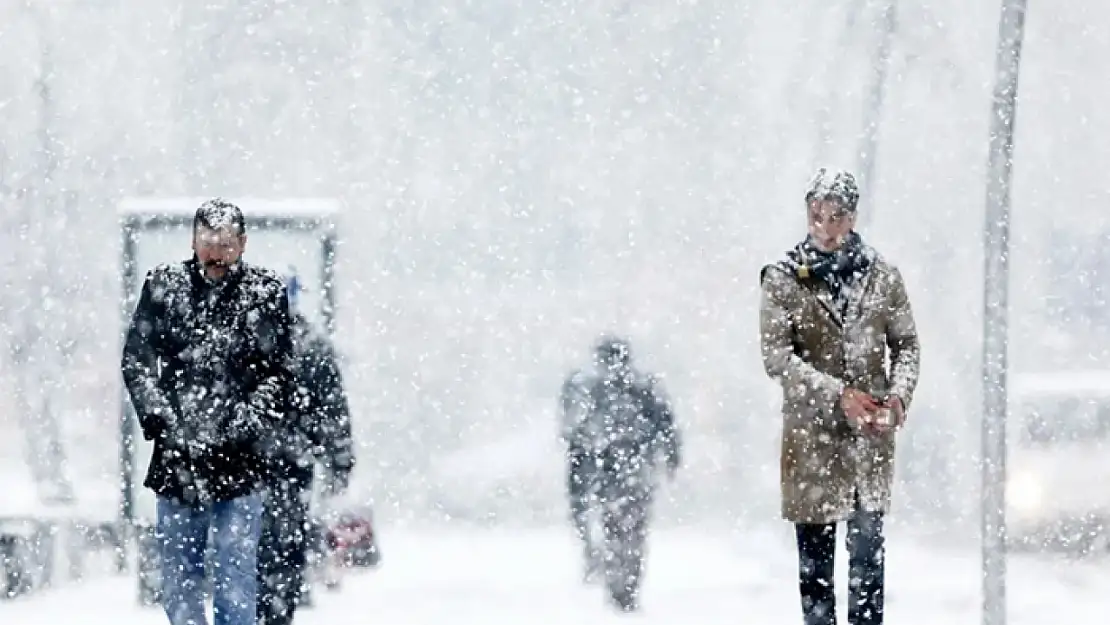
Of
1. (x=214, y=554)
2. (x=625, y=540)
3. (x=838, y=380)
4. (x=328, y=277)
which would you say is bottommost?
(x=214, y=554)

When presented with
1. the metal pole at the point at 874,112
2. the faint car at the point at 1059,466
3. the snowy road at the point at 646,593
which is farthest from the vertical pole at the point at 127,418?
the metal pole at the point at 874,112

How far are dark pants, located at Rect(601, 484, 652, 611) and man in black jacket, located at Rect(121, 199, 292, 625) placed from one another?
181 inches

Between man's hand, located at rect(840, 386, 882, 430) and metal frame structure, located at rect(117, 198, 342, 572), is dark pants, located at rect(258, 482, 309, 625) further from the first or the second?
man's hand, located at rect(840, 386, 882, 430)

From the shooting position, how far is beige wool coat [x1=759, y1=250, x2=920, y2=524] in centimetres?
637

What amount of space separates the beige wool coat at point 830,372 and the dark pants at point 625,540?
172 inches

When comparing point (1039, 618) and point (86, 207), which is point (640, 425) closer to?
point (1039, 618)

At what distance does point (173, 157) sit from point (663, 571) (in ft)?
90.8

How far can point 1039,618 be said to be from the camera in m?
10.1

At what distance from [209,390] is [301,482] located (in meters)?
2.17

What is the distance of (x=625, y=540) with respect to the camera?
1094cm

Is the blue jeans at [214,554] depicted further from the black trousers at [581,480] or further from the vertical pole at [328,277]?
the black trousers at [581,480]

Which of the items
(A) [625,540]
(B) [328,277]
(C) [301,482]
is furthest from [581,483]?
(C) [301,482]

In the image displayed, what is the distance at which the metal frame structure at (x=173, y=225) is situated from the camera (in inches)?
407

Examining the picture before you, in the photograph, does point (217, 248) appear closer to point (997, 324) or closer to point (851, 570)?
point (851, 570)
